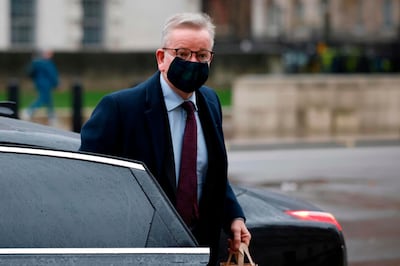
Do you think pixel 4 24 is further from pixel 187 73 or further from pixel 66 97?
pixel 187 73

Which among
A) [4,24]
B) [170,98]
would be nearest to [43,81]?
[4,24]

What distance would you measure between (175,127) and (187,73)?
0.27 metres

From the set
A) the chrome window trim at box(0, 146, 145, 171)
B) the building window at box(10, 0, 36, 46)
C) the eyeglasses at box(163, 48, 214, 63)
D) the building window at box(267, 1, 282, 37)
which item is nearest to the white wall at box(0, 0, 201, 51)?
the building window at box(10, 0, 36, 46)

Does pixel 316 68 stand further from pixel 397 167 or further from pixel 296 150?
pixel 397 167

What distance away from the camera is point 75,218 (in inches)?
172

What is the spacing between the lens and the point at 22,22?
1383 inches

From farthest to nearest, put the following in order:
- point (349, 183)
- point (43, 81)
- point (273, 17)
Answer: point (273, 17) < point (43, 81) < point (349, 183)

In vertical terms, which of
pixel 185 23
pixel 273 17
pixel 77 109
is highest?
pixel 185 23

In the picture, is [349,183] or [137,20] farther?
[137,20]

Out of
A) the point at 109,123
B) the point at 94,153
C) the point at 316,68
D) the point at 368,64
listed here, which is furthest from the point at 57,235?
Answer: the point at 316,68

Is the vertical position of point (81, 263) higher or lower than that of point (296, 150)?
higher

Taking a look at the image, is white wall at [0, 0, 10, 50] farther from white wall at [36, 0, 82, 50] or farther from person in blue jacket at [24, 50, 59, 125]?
person in blue jacket at [24, 50, 59, 125]

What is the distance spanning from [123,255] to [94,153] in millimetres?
519

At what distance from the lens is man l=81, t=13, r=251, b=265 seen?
498cm
